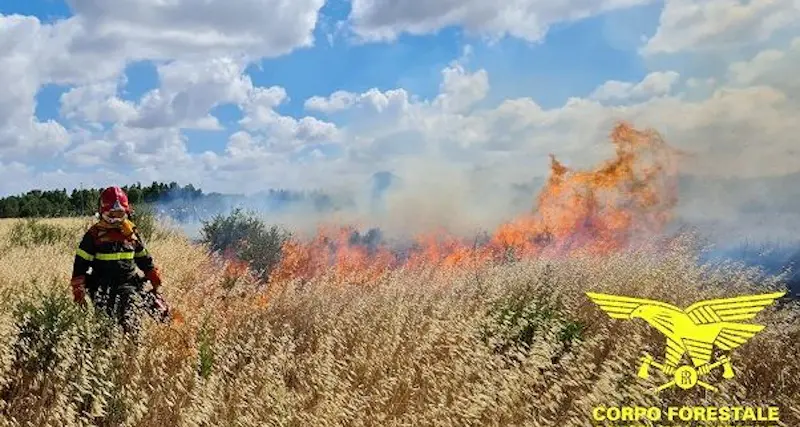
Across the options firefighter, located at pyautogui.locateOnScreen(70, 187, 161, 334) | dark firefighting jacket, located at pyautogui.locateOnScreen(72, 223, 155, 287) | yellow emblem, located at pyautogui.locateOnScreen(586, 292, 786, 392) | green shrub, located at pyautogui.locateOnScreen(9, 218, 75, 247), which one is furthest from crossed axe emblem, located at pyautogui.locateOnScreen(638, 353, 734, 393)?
green shrub, located at pyautogui.locateOnScreen(9, 218, 75, 247)

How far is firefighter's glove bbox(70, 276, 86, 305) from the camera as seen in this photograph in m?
6.75

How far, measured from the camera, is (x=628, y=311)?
7.13 m

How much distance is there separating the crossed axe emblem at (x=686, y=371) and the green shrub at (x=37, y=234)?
53.3 ft

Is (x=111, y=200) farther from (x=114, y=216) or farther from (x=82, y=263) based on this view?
(x=82, y=263)

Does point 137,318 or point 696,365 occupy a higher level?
point 137,318

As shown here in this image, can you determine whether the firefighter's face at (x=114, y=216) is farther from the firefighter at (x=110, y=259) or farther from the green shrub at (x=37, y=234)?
the green shrub at (x=37, y=234)

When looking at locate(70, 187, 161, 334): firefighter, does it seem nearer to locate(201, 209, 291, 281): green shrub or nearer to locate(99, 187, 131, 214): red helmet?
locate(99, 187, 131, 214): red helmet

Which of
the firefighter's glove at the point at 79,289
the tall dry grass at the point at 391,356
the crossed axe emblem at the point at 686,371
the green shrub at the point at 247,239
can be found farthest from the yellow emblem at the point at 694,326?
the green shrub at the point at 247,239

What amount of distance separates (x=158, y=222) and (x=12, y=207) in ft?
162

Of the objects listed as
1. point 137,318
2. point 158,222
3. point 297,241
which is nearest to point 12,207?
point 158,222

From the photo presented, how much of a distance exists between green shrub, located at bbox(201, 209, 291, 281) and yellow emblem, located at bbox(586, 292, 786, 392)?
7518mm

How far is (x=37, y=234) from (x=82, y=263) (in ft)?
45.0

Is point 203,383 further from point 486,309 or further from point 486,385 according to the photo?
point 486,309

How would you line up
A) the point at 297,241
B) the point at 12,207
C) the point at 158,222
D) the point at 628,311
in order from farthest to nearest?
the point at 12,207, the point at 158,222, the point at 297,241, the point at 628,311
